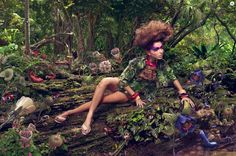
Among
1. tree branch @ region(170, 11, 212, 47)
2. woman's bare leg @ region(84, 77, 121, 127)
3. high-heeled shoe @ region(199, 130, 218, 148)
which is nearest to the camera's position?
woman's bare leg @ region(84, 77, 121, 127)

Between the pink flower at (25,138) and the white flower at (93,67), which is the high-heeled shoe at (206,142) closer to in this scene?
the white flower at (93,67)

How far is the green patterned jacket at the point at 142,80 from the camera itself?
5852 mm

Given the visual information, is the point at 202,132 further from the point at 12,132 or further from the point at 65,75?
the point at 12,132

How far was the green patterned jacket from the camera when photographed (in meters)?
5.85

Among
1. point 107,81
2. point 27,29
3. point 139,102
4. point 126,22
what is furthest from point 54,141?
point 126,22

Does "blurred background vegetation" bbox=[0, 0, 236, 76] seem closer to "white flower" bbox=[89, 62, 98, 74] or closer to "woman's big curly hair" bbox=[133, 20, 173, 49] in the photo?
"white flower" bbox=[89, 62, 98, 74]

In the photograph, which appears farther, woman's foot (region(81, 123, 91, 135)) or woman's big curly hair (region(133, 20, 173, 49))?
woman's big curly hair (region(133, 20, 173, 49))

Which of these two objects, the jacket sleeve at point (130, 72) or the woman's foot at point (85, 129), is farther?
the jacket sleeve at point (130, 72)

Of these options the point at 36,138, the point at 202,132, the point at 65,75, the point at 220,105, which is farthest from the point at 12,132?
the point at 220,105

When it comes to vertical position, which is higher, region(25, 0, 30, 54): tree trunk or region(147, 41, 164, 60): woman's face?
region(25, 0, 30, 54): tree trunk

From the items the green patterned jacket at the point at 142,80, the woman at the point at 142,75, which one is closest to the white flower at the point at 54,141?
the woman at the point at 142,75

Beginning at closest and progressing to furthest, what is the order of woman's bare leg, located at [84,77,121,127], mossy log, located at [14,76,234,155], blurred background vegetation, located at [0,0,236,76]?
mossy log, located at [14,76,234,155], woman's bare leg, located at [84,77,121,127], blurred background vegetation, located at [0,0,236,76]

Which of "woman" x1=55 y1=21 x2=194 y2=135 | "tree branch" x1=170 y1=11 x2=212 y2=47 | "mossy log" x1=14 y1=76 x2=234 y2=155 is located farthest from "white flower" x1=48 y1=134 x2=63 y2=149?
"tree branch" x1=170 y1=11 x2=212 y2=47

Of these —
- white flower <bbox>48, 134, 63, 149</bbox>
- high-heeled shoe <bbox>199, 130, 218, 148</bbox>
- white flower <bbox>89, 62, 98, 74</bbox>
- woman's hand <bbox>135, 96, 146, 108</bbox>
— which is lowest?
high-heeled shoe <bbox>199, 130, 218, 148</bbox>
